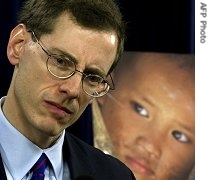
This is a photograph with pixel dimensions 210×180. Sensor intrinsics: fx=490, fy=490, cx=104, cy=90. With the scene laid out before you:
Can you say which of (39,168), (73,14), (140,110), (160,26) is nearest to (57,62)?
(73,14)

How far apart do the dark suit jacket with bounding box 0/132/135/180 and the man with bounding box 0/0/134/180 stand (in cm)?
3

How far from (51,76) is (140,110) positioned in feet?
2.40

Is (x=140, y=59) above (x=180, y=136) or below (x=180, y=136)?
above

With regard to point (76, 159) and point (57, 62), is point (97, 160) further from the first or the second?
point (57, 62)

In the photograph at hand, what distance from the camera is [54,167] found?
1.02 metres

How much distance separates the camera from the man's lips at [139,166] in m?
1.60

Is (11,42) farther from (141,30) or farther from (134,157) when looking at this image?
(141,30)

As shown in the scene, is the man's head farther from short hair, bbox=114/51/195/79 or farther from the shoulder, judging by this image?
short hair, bbox=114/51/195/79

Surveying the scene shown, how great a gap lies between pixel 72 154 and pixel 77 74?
0.25 m

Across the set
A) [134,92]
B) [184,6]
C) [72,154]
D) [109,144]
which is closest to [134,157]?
[109,144]

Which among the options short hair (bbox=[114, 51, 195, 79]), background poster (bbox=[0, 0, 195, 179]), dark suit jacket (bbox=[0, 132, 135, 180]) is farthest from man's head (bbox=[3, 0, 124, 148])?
background poster (bbox=[0, 0, 195, 179])

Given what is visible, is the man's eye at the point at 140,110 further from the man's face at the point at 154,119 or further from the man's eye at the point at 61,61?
the man's eye at the point at 61,61

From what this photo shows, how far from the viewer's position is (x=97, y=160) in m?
1.17

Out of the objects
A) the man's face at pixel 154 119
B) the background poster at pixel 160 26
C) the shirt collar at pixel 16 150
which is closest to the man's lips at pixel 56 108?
the shirt collar at pixel 16 150
